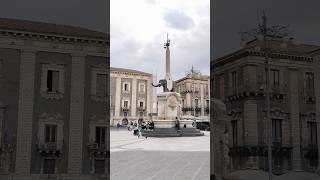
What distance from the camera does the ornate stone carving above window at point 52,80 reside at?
1005cm

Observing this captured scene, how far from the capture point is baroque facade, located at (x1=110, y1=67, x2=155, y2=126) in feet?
135

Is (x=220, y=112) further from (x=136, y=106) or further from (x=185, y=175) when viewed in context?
(x=136, y=106)

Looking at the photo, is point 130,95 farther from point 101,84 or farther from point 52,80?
point 52,80

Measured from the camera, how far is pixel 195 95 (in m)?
41.8

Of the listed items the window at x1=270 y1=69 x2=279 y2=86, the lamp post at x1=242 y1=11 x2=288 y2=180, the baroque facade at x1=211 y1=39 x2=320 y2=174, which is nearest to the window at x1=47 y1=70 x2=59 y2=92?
the baroque facade at x1=211 y1=39 x2=320 y2=174

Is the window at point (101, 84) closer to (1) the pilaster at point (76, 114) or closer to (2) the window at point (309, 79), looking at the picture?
(1) the pilaster at point (76, 114)

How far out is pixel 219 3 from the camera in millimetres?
11070

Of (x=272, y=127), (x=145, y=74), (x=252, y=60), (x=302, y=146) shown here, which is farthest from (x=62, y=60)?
(x=145, y=74)

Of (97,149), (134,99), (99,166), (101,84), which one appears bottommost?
(99,166)

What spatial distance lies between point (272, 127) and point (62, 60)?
5360 mm

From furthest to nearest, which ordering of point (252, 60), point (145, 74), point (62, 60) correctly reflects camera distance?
point (145, 74) < point (252, 60) < point (62, 60)

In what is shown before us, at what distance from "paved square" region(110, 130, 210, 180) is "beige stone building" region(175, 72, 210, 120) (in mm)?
24908

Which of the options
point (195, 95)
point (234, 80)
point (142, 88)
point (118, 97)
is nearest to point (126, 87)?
point (118, 97)

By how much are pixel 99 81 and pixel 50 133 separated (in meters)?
1.65
